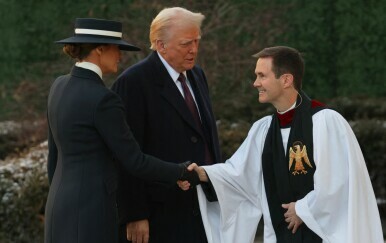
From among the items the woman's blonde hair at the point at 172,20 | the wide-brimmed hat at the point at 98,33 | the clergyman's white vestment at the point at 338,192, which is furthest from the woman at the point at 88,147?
the clergyman's white vestment at the point at 338,192

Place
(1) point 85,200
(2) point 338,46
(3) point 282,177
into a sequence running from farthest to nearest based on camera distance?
(2) point 338,46
(3) point 282,177
(1) point 85,200

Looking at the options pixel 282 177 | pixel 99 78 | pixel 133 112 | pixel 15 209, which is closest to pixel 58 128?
pixel 99 78

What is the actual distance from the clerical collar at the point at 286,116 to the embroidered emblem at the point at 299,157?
13 cm

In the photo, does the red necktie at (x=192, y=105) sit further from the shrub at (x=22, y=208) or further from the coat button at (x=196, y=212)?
the shrub at (x=22, y=208)

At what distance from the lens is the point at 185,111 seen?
5340 millimetres

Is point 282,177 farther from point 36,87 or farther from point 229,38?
point 36,87

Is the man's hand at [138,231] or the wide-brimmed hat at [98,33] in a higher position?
the wide-brimmed hat at [98,33]

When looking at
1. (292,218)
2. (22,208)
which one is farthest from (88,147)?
(22,208)

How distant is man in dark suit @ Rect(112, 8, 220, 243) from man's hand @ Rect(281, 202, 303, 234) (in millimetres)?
585

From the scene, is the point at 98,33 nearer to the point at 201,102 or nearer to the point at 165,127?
the point at 165,127

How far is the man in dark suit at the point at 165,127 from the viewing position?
5.20 meters

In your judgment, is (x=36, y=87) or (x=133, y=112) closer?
(x=133, y=112)

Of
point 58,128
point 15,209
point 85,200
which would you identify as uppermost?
point 58,128

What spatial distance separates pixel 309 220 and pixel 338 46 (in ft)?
22.5
